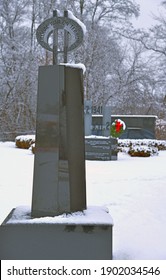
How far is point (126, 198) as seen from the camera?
6.70m

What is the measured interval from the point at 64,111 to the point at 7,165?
7934 millimetres

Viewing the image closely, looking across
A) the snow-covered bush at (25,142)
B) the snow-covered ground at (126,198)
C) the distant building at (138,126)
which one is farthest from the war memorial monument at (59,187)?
the distant building at (138,126)

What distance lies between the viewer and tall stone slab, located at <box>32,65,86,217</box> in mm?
3623

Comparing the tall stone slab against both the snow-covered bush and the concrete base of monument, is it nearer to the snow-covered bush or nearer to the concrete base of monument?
the concrete base of monument

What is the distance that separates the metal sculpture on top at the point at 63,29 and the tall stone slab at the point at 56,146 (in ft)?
1.11

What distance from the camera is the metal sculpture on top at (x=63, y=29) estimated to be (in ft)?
12.6

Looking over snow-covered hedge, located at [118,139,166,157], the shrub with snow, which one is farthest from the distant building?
the shrub with snow

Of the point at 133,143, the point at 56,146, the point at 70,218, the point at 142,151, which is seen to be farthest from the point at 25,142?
the point at 70,218

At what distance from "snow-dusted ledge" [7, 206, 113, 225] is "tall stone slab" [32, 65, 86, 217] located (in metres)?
0.09

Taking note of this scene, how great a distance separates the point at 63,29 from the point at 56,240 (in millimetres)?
2158

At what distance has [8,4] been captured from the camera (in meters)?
27.3

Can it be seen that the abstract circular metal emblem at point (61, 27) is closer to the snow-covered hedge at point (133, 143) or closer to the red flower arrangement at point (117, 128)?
the red flower arrangement at point (117, 128)
